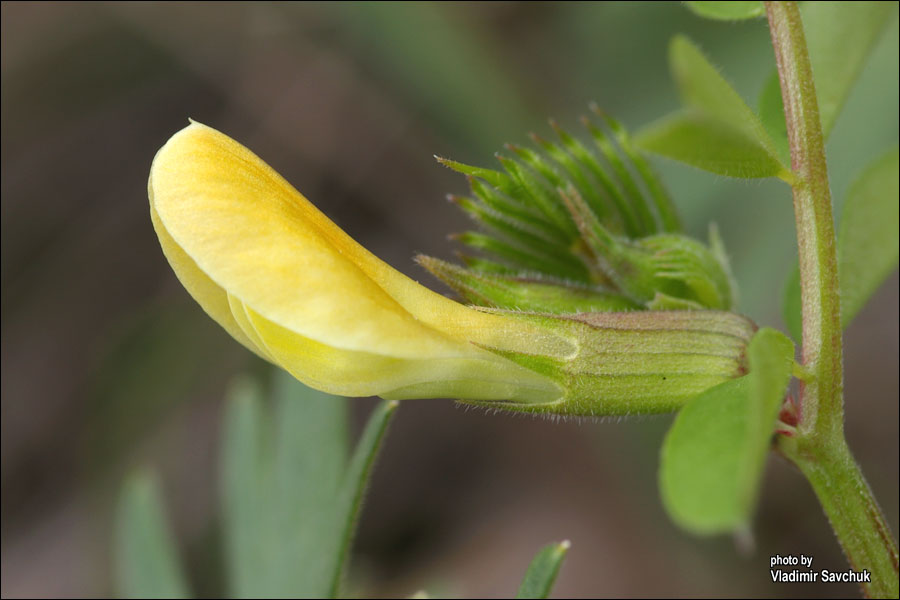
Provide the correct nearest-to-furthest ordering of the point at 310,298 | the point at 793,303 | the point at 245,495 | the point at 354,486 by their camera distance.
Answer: the point at 310,298
the point at 793,303
the point at 354,486
the point at 245,495

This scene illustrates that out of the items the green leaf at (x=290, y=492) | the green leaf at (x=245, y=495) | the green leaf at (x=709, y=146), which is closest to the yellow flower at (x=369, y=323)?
the green leaf at (x=709, y=146)

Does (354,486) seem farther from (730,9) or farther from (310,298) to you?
(730,9)

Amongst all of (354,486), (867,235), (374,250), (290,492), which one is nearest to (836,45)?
(867,235)

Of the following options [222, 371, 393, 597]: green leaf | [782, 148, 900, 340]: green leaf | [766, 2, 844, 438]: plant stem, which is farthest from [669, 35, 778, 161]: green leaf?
[222, 371, 393, 597]: green leaf

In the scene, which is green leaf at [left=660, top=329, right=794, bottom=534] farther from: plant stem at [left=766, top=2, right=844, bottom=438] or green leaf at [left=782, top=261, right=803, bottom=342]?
green leaf at [left=782, top=261, right=803, bottom=342]

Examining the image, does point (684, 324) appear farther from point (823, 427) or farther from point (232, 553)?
point (232, 553)

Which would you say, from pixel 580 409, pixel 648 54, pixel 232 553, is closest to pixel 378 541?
pixel 232 553
